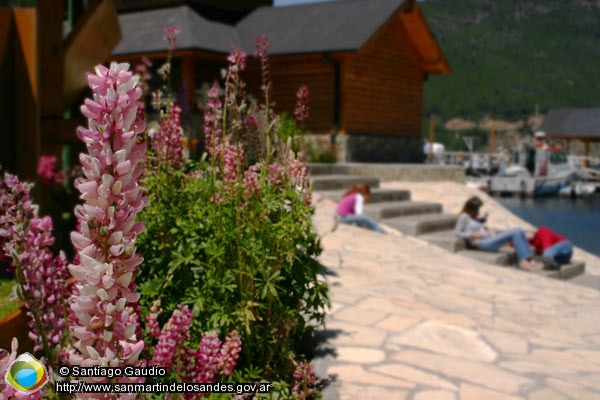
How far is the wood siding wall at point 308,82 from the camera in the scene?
18250mm

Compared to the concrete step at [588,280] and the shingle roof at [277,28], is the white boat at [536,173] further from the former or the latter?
the concrete step at [588,280]

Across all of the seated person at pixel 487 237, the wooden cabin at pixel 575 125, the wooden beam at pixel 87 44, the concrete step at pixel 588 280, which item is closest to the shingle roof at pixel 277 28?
the seated person at pixel 487 237

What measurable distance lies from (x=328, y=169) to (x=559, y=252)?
653 centimetres

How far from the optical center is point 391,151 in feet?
66.9

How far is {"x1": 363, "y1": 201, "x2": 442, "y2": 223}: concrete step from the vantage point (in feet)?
38.1

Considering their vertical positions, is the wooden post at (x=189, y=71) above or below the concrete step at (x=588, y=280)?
above

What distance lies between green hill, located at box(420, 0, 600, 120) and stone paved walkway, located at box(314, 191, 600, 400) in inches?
4252

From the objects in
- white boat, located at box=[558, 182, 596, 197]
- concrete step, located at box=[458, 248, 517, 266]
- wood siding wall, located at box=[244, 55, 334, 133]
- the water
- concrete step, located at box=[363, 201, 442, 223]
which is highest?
wood siding wall, located at box=[244, 55, 334, 133]

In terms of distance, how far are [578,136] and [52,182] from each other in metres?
52.1

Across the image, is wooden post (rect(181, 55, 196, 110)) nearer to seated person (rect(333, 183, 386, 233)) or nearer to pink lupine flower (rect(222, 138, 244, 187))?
seated person (rect(333, 183, 386, 233))

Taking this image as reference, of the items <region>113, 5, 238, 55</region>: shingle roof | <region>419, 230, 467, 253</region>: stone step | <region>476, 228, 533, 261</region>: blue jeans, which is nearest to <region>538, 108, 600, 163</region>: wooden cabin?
<region>113, 5, 238, 55</region>: shingle roof

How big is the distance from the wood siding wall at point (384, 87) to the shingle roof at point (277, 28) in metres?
0.58

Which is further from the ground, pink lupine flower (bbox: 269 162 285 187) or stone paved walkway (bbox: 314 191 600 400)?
pink lupine flower (bbox: 269 162 285 187)

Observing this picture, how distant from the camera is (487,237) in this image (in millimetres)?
10117
